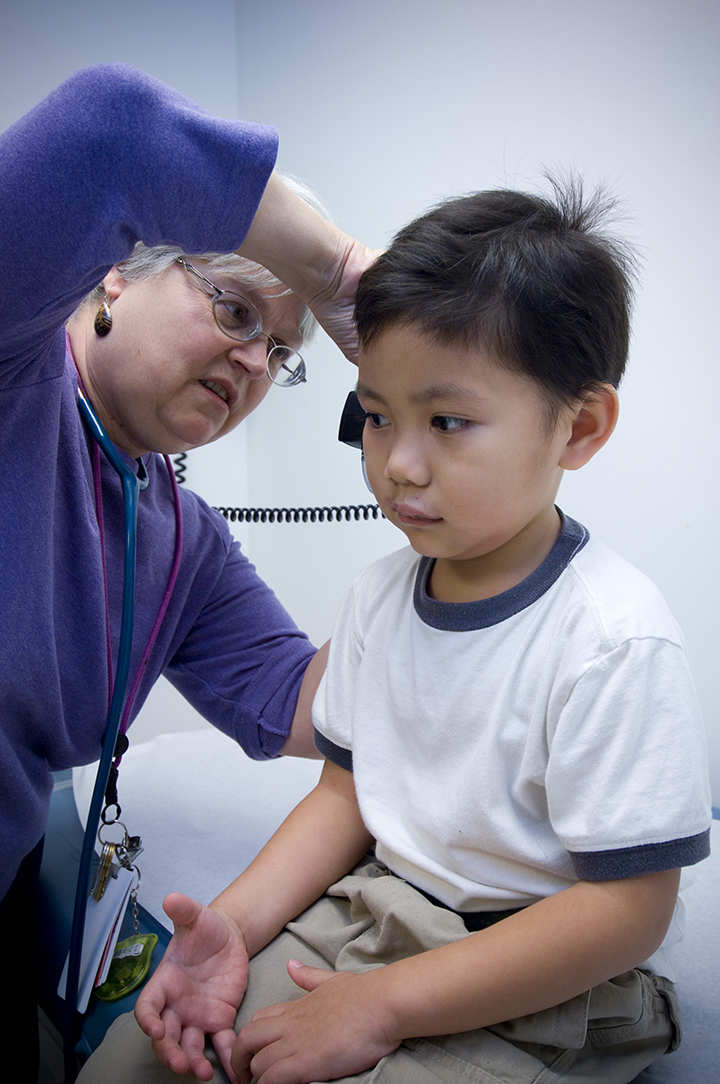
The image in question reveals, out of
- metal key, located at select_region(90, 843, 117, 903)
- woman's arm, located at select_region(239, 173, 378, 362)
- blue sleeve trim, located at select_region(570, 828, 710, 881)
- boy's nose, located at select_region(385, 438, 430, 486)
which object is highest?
woman's arm, located at select_region(239, 173, 378, 362)

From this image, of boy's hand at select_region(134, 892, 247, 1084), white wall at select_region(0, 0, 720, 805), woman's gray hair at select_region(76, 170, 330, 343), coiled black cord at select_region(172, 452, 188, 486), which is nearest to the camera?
boy's hand at select_region(134, 892, 247, 1084)

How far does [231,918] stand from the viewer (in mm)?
849

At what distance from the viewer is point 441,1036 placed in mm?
709

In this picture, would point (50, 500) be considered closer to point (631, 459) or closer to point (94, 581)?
point (94, 581)

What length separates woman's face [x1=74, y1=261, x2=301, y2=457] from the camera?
1.06 meters

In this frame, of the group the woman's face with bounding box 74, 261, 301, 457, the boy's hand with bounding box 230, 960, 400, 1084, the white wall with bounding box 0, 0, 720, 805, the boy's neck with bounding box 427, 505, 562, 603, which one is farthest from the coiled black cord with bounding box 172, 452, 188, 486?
the boy's hand with bounding box 230, 960, 400, 1084

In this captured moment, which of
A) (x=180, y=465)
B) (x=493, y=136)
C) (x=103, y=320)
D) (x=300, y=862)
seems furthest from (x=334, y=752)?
(x=180, y=465)

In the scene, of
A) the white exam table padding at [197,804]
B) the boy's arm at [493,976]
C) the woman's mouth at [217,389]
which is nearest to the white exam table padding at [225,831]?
the white exam table padding at [197,804]

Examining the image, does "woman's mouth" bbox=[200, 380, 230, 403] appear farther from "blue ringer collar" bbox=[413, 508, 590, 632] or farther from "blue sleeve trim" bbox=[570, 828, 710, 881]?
"blue sleeve trim" bbox=[570, 828, 710, 881]

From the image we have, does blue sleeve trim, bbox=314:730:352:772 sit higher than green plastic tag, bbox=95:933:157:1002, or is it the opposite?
blue sleeve trim, bbox=314:730:352:772

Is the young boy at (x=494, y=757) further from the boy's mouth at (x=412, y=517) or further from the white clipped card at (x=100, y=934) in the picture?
the white clipped card at (x=100, y=934)

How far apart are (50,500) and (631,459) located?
953mm

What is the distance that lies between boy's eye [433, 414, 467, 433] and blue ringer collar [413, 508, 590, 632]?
17 cm

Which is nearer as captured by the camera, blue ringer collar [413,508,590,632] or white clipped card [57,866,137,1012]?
blue ringer collar [413,508,590,632]
